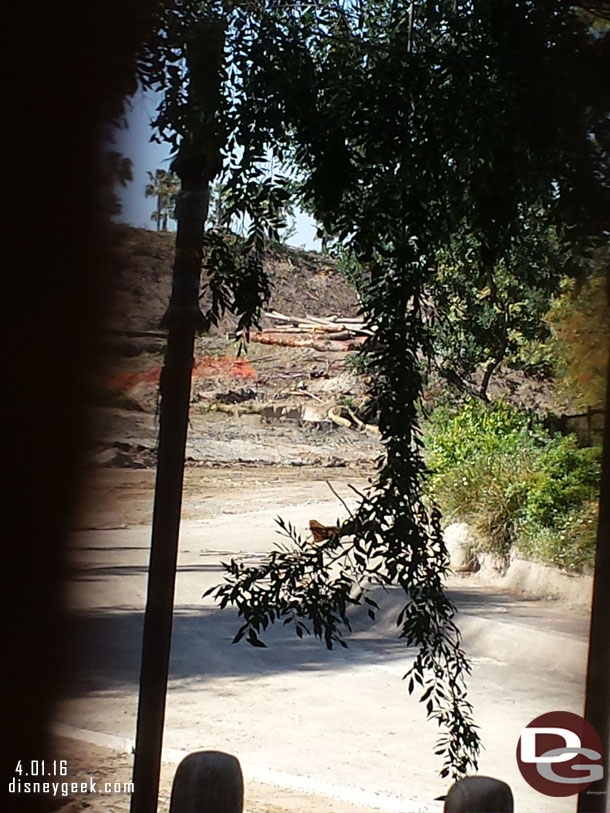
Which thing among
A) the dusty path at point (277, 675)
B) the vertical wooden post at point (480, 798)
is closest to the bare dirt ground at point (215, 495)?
the dusty path at point (277, 675)

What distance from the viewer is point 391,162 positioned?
144 centimetres

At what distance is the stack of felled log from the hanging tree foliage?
0.07 metres

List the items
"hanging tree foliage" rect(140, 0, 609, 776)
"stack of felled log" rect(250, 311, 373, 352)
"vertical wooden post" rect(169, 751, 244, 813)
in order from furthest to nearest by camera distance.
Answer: "stack of felled log" rect(250, 311, 373, 352) → "hanging tree foliage" rect(140, 0, 609, 776) → "vertical wooden post" rect(169, 751, 244, 813)

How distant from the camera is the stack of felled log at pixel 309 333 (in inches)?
60.7

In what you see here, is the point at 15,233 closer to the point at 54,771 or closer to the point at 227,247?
the point at 227,247

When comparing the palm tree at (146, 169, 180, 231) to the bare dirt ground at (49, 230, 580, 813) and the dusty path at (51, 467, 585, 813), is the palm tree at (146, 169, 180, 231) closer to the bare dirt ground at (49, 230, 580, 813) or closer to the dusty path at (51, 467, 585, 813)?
the bare dirt ground at (49, 230, 580, 813)

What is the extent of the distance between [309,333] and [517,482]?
49cm

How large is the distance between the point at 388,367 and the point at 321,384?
19cm

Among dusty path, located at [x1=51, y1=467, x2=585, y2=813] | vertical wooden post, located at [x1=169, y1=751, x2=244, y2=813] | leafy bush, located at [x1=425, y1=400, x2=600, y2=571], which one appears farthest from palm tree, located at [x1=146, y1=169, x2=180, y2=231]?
vertical wooden post, located at [x1=169, y1=751, x2=244, y2=813]

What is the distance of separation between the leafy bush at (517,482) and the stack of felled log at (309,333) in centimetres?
21

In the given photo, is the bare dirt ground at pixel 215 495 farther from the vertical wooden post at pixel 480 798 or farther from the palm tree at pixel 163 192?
the vertical wooden post at pixel 480 798

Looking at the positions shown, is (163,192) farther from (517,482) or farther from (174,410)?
(517,482)

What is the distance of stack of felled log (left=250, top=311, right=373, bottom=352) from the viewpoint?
1.54 m

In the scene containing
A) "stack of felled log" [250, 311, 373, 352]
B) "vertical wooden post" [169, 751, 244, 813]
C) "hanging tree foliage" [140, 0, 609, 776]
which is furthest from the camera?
"stack of felled log" [250, 311, 373, 352]
